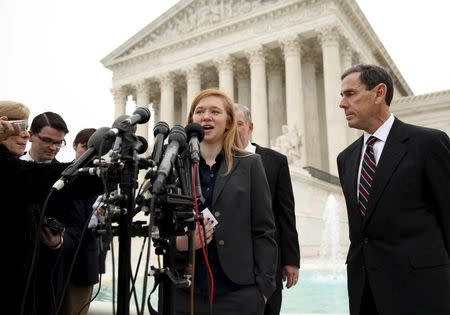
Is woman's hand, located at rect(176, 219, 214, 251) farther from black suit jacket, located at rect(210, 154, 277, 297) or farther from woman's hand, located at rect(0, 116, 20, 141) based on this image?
woman's hand, located at rect(0, 116, 20, 141)

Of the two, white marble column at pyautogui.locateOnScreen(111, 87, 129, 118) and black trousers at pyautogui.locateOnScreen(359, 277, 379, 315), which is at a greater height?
white marble column at pyautogui.locateOnScreen(111, 87, 129, 118)

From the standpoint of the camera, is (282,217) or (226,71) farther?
(226,71)

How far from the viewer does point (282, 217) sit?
12.4ft

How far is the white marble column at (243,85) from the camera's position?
31.1m

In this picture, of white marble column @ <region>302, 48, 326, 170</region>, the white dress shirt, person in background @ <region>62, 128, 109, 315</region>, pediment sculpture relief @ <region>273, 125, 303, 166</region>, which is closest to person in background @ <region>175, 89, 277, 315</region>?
the white dress shirt

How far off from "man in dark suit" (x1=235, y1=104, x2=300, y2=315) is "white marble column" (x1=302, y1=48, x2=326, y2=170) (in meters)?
23.3

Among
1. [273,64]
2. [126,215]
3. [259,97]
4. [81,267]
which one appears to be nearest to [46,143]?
[81,267]

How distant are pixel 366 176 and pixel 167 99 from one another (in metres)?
29.9

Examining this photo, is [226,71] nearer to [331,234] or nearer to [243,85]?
[243,85]

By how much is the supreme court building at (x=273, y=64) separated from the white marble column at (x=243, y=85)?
8 centimetres

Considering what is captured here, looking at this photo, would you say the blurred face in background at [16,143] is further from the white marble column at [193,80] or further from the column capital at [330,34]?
the white marble column at [193,80]

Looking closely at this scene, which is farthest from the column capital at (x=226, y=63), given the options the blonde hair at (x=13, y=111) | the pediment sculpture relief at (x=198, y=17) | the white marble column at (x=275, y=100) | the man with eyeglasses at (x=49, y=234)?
the blonde hair at (x=13, y=111)

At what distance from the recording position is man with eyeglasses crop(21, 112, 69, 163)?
3484 mm

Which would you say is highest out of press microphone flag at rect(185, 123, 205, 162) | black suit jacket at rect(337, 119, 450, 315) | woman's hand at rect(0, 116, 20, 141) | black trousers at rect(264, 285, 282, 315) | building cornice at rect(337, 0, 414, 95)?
building cornice at rect(337, 0, 414, 95)
